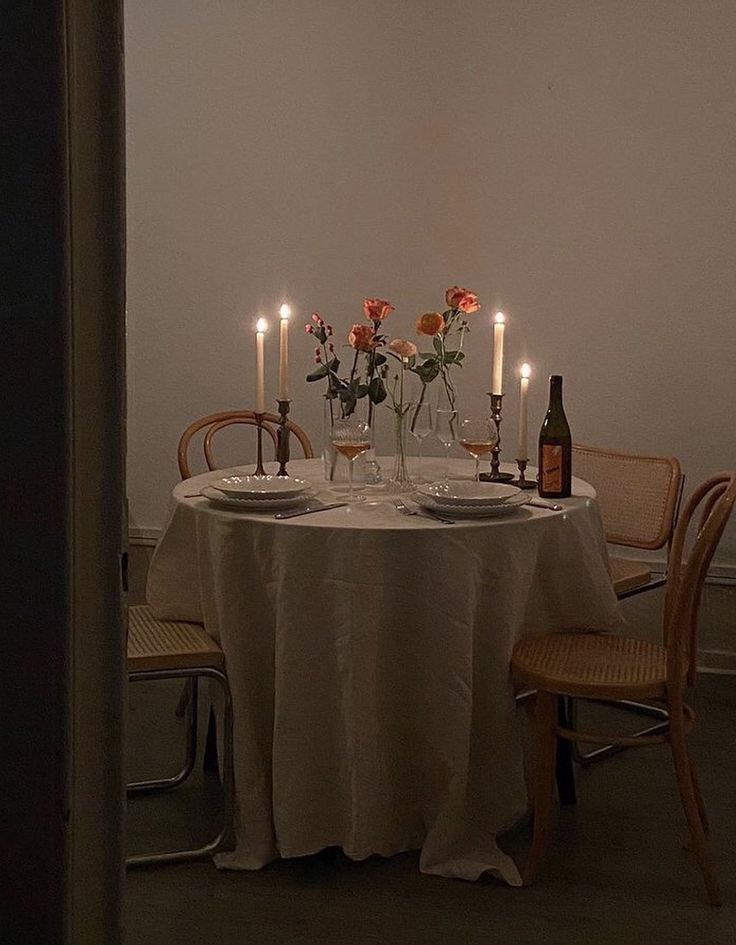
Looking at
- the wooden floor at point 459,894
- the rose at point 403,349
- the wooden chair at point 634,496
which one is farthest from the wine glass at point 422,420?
the wooden floor at point 459,894

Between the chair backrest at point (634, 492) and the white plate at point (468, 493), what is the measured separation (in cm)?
85

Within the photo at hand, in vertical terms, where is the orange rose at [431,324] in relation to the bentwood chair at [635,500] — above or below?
above

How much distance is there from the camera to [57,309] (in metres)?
0.57

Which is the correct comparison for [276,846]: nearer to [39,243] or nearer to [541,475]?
[541,475]

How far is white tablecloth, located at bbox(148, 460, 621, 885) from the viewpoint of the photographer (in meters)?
2.35

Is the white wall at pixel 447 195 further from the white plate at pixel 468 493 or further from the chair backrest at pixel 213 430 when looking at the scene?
the white plate at pixel 468 493

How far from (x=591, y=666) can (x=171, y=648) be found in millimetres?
901

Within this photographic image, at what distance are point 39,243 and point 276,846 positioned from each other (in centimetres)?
216

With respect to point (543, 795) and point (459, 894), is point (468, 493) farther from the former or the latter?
point (459, 894)

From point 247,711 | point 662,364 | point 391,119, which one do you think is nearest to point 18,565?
point 247,711

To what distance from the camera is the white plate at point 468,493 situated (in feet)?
8.13

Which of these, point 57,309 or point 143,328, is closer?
point 57,309

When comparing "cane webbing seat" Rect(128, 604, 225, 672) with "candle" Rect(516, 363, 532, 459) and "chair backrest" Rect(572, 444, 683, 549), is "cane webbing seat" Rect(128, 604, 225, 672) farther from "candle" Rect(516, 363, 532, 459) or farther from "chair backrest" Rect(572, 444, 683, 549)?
"chair backrest" Rect(572, 444, 683, 549)

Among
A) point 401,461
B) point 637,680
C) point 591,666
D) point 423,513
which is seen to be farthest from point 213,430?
point 637,680
